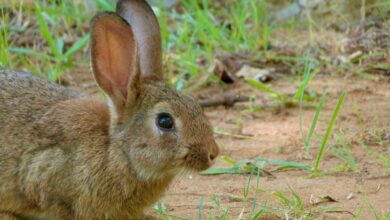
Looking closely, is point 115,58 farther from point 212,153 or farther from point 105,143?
point 212,153

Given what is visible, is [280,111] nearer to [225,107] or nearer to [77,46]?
[225,107]

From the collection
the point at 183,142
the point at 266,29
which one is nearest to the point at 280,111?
the point at 266,29

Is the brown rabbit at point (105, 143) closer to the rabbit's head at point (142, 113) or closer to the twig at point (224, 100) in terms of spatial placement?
the rabbit's head at point (142, 113)

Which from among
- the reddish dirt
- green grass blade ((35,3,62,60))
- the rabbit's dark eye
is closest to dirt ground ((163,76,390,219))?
the reddish dirt

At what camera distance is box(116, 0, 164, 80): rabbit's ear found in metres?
5.02

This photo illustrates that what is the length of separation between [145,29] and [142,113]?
64cm

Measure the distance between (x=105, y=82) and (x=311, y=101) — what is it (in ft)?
8.41

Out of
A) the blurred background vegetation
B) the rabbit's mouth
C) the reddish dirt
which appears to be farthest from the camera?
the blurred background vegetation

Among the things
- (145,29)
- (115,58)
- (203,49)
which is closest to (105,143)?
(115,58)

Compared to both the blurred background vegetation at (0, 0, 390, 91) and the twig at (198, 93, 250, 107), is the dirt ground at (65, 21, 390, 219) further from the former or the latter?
the blurred background vegetation at (0, 0, 390, 91)

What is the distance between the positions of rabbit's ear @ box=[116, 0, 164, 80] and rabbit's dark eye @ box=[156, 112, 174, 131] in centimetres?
48

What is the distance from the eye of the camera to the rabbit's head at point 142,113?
4477 millimetres

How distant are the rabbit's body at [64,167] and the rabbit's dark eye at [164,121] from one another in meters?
0.25

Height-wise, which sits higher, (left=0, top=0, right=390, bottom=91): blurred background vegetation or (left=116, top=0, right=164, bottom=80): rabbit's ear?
(left=116, top=0, right=164, bottom=80): rabbit's ear
